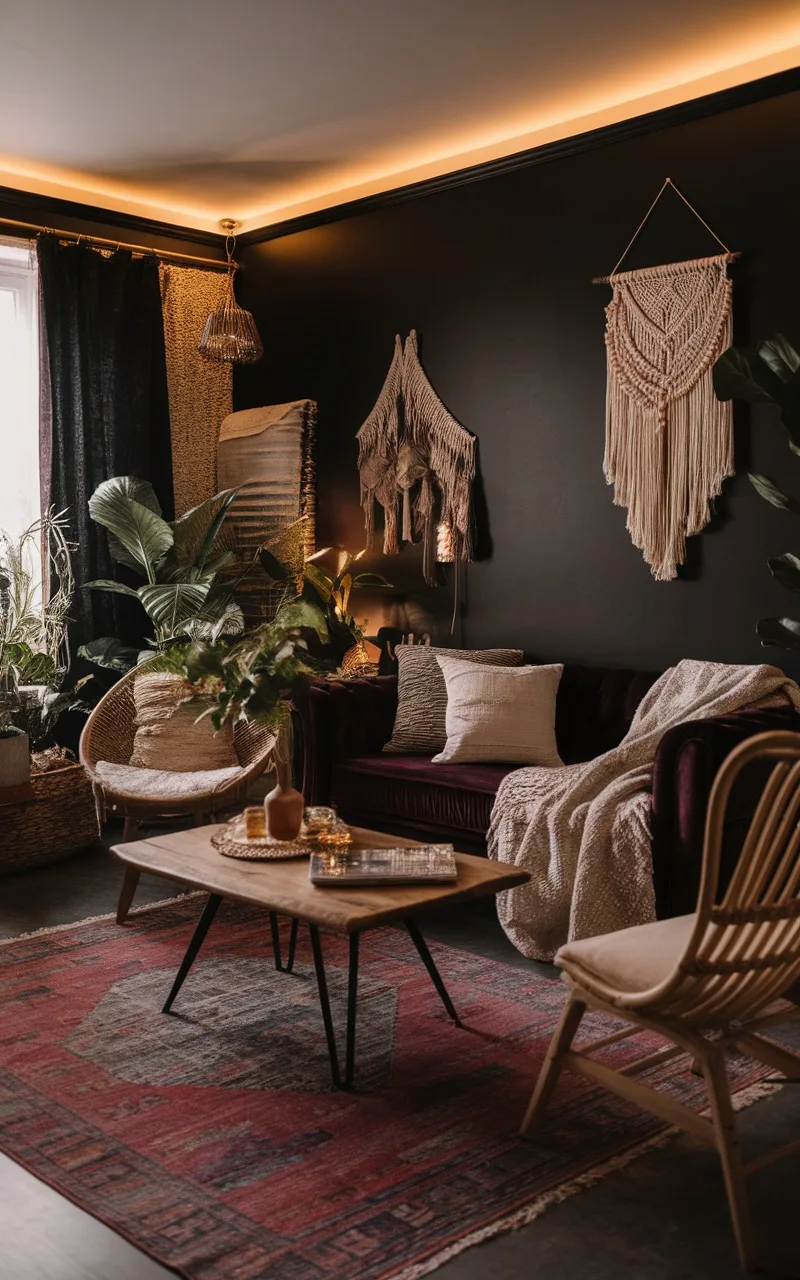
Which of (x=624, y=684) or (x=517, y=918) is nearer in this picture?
(x=517, y=918)

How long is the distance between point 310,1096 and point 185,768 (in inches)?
81.7

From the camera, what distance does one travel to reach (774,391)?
352cm

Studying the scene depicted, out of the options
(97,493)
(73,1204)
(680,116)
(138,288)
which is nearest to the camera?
(73,1204)

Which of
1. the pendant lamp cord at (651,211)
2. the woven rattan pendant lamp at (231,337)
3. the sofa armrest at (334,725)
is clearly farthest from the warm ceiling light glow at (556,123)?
the sofa armrest at (334,725)

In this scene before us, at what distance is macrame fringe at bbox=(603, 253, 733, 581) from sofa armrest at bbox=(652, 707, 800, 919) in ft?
3.92

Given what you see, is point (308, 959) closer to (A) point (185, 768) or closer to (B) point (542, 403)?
(A) point (185, 768)

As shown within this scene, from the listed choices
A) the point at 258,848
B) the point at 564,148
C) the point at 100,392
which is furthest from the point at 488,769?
the point at 100,392

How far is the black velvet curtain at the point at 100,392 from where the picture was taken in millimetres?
5652

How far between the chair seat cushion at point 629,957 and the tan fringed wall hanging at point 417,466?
293 centimetres

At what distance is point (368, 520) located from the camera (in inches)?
223

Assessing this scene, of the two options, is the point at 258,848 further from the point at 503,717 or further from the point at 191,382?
the point at 191,382

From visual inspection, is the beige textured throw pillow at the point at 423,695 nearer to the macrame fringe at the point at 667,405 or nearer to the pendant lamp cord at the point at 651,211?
the macrame fringe at the point at 667,405

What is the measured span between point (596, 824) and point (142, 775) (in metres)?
1.84

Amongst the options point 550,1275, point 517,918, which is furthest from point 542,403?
point 550,1275
